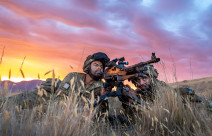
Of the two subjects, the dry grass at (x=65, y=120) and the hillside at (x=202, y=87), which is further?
the hillside at (x=202, y=87)

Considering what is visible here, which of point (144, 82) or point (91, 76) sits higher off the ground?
point (91, 76)

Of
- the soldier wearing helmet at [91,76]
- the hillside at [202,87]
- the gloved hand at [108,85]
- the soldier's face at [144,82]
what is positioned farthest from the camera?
the hillside at [202,87]

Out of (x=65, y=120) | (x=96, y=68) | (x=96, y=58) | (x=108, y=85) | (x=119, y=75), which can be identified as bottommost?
(x=65, y=120)

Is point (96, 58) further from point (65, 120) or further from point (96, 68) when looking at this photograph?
point (65, 120)

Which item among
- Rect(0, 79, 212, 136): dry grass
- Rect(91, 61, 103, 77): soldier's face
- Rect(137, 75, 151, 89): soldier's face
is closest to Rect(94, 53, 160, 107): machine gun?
Rect(137, 75, 151, 89): soldier's face

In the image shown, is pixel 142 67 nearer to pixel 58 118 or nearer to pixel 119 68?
pixel 119 68

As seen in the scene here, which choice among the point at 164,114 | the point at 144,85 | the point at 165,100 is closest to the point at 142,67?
the point at 144,85

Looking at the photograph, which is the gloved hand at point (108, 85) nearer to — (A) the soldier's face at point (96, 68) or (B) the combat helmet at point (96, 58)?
(A) the soldier's face at point (96, 68)

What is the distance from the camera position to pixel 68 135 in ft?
6.12

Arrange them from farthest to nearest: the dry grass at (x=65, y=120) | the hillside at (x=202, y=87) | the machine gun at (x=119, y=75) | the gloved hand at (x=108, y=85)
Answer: the hillside at (x=202, y=87) → the gloved hand at (x=108, y=85) → the machine gun at (x=119, y=75) → the dry grass at (x=65, y=120)

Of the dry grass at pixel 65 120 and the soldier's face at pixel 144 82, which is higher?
the soldier's face at pixel 144 82

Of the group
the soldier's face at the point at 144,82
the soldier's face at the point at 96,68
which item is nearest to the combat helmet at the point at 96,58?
the soldier's face at the point at 96,68

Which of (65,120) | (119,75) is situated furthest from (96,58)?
(65,120)

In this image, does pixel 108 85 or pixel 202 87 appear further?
pixel 202 87
